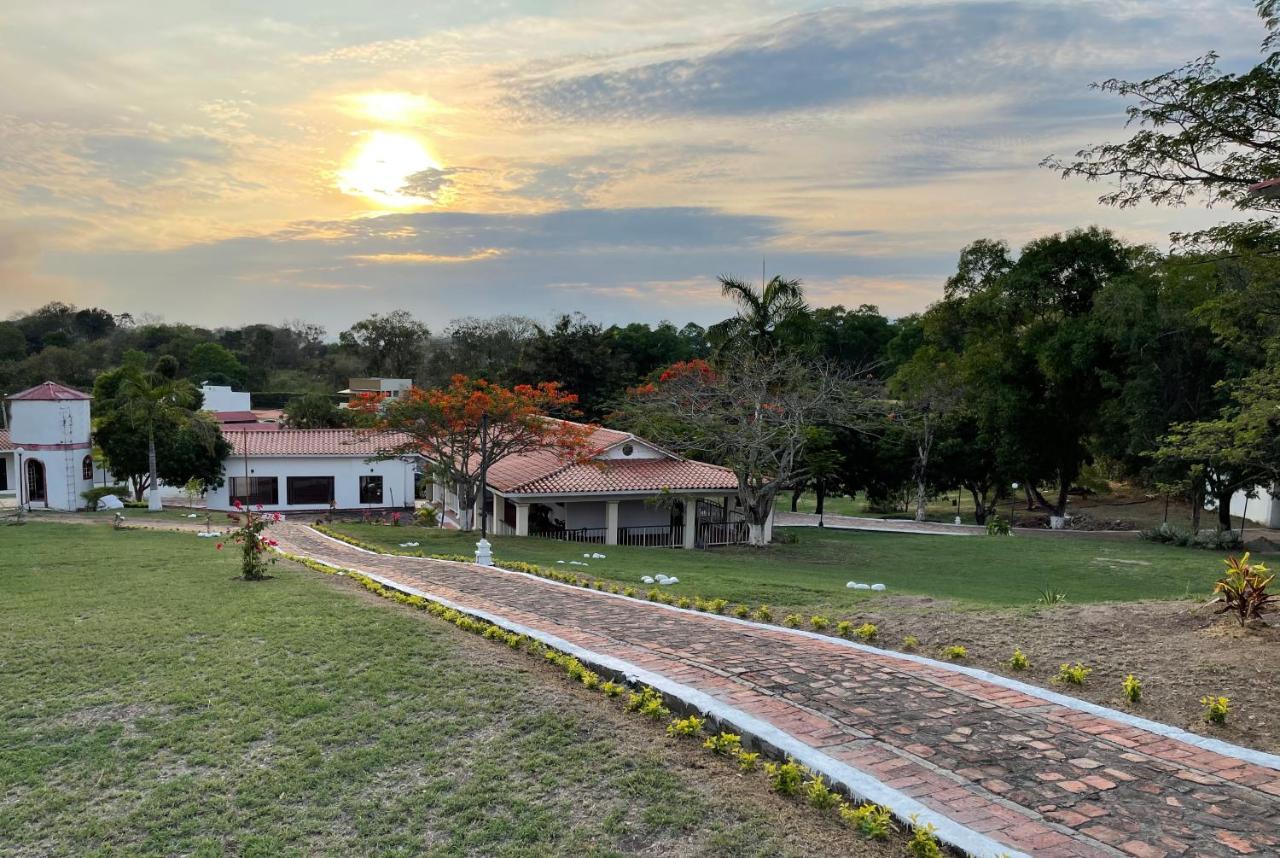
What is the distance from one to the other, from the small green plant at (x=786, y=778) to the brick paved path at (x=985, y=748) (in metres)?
0.38

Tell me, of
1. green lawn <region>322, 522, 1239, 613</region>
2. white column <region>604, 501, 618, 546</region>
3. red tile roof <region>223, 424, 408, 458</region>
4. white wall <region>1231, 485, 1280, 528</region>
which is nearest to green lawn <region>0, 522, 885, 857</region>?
green lawn <region>322, 522, 1239, 613</region>

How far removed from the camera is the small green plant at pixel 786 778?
486cm

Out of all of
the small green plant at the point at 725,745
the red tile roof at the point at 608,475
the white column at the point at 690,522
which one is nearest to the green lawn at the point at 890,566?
the white column at the point at 690,522

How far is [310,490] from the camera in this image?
3453 centimetres

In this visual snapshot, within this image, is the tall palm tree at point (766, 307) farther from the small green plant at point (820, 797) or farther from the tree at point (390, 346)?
the tree at point (390, 346)

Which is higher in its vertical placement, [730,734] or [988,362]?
[988,362]

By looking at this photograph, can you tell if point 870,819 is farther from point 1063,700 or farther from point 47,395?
point 47,395

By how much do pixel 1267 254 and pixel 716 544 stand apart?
15815mm

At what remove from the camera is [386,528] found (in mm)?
24109

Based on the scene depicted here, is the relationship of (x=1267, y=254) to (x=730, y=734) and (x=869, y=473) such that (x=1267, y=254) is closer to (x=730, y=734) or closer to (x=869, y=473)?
(x=730, y=734)

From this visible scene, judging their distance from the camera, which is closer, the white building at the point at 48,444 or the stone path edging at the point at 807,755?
the stone path edging at the point at 807,755

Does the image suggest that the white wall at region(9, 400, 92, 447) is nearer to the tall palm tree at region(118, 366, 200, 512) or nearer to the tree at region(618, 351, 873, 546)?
the tall palm tree at region(118, 366, 200, 512)

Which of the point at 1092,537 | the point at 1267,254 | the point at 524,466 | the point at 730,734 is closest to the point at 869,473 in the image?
the point at 1092,537

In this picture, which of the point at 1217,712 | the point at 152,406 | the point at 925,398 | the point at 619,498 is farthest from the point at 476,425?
the point at 925,398
